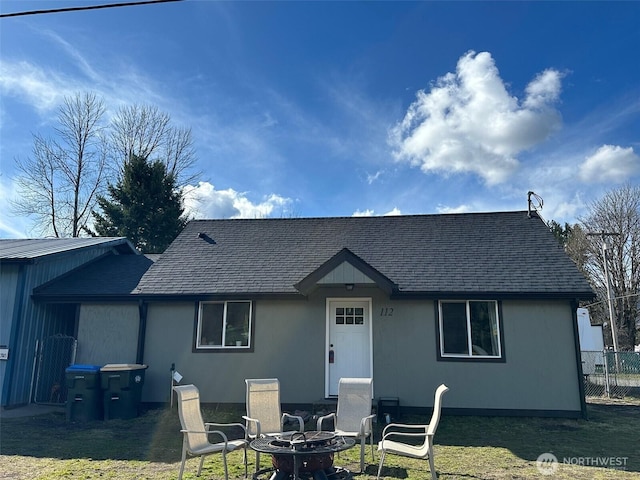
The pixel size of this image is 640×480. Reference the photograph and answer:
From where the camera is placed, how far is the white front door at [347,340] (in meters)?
9.46

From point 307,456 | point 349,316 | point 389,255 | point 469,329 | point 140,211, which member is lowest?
point 307,456

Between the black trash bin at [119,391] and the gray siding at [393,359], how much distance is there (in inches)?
35.9

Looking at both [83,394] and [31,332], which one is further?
[31,332]

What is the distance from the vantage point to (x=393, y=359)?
365 inches

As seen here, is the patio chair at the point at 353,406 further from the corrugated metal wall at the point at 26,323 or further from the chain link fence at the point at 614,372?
the chain link fence at the point at 614,372

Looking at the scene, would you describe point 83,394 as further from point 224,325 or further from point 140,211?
point 140,211

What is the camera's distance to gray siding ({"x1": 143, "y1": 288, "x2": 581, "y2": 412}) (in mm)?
8867

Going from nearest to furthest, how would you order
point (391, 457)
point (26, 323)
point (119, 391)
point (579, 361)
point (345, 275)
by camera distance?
point (391, 457) < point (119, 391) < point (579, 361) < point (345, 275) < point (26, 323)

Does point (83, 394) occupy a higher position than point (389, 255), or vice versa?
point (389, 255)

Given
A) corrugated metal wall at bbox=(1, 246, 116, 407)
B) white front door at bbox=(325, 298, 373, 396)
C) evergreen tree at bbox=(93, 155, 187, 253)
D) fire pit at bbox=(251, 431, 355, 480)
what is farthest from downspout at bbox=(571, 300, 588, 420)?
evergreen tree at bbox=(93, 155, 187, 253)

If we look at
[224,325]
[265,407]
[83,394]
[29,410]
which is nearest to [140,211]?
[29,410]

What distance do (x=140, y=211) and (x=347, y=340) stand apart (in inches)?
709

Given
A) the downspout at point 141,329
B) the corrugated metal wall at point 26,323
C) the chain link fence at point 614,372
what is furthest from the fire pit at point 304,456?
the chain link fence at point 614,372

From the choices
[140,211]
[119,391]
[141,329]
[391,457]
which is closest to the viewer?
[391,457]
